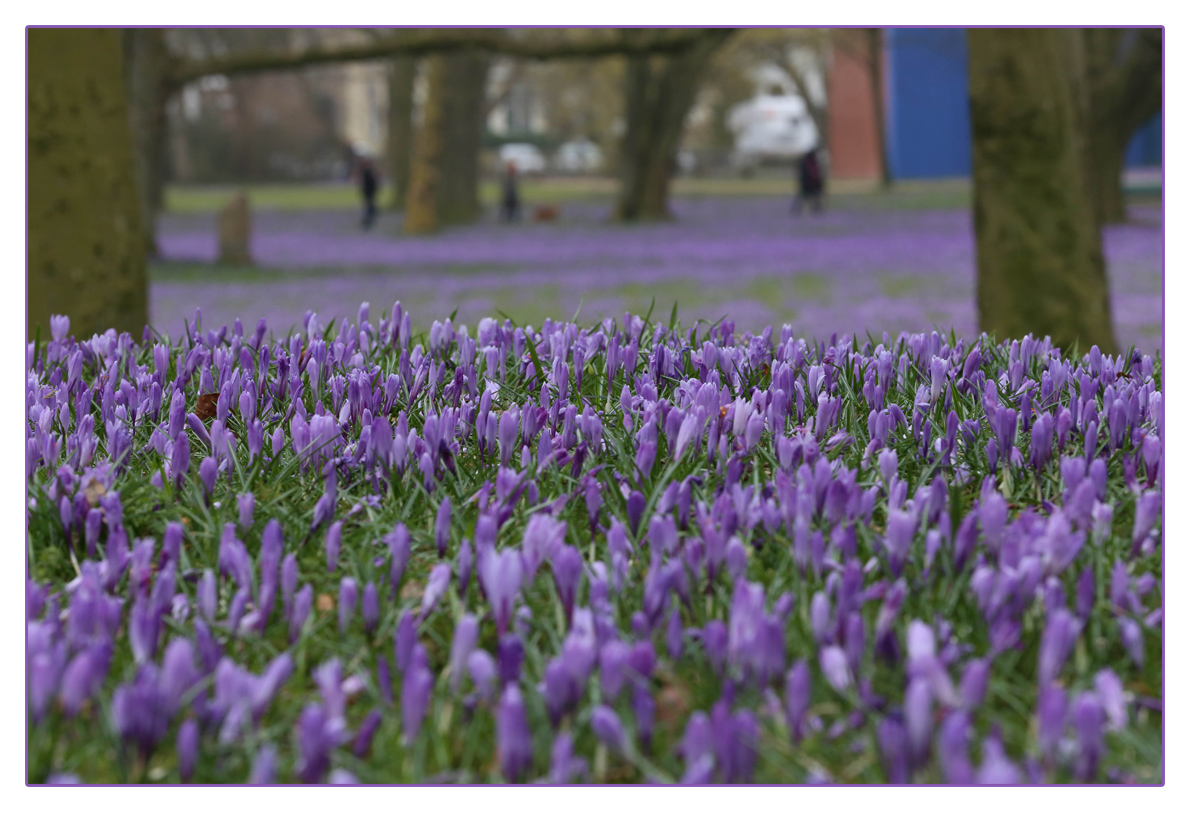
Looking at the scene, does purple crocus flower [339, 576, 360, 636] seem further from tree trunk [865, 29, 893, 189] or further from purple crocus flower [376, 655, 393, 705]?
tree trunk [865, 29, 893, 189]

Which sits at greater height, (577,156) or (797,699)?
(577,156)

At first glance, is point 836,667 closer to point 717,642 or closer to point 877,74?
point 717,642

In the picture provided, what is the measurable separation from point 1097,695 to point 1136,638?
0.53ft

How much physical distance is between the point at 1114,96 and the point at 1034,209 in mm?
18819

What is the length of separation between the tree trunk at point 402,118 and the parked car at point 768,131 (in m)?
32.9

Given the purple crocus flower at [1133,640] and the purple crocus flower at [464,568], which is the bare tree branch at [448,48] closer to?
the purple crocus flower at [464,568]

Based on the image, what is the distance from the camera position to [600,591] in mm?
2426

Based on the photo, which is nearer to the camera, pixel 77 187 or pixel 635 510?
pixel 635 510

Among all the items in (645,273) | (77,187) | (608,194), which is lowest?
(645,273)

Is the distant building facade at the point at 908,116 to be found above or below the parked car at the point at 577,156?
below

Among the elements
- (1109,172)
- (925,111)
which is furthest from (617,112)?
(1109,172)

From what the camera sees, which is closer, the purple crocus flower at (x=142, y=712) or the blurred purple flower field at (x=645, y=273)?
the purple crocus flower at (x=142, y=712)

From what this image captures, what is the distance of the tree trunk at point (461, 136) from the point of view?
103 feet

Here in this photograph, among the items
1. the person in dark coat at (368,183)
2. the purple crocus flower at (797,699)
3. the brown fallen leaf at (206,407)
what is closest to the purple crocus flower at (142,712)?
the purple crocus flower at (797,699)
